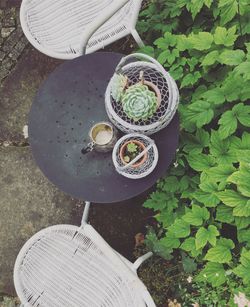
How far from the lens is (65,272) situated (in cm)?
326

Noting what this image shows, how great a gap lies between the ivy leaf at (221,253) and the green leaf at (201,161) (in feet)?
1.40

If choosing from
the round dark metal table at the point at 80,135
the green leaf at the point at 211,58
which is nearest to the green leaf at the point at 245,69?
the green leaf at the point at 211,58

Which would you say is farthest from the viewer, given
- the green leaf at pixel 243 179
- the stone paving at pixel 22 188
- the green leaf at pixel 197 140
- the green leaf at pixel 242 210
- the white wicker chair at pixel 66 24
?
the stone paving at pixel 22 188

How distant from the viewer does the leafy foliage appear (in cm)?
268

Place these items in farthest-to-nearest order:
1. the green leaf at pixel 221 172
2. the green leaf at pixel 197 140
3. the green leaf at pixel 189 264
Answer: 1. the green leaf at pixel 189 264
2. the green leaf at pixel 197 140
3. the green leaf at pixel 221 172

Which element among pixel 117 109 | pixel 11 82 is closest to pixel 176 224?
pixel 117 109

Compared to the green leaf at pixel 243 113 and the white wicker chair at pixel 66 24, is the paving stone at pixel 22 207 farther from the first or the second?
the green leaf at pixel 243 113

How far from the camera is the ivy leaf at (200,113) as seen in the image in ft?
9.27

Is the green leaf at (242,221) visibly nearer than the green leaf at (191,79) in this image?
Yes

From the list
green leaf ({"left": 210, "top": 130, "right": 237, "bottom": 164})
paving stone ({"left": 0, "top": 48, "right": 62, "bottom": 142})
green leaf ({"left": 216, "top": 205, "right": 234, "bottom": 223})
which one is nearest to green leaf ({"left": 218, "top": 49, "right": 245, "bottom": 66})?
green leaf ({"left": 210, "top": 130, "right": 237, "bottom": 164})

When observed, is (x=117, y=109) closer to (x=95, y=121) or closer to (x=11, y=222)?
(x=95, y=121)

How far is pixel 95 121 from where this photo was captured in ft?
10.1

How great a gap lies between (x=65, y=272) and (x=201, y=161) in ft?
3.86

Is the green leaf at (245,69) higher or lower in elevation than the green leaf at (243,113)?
higher
